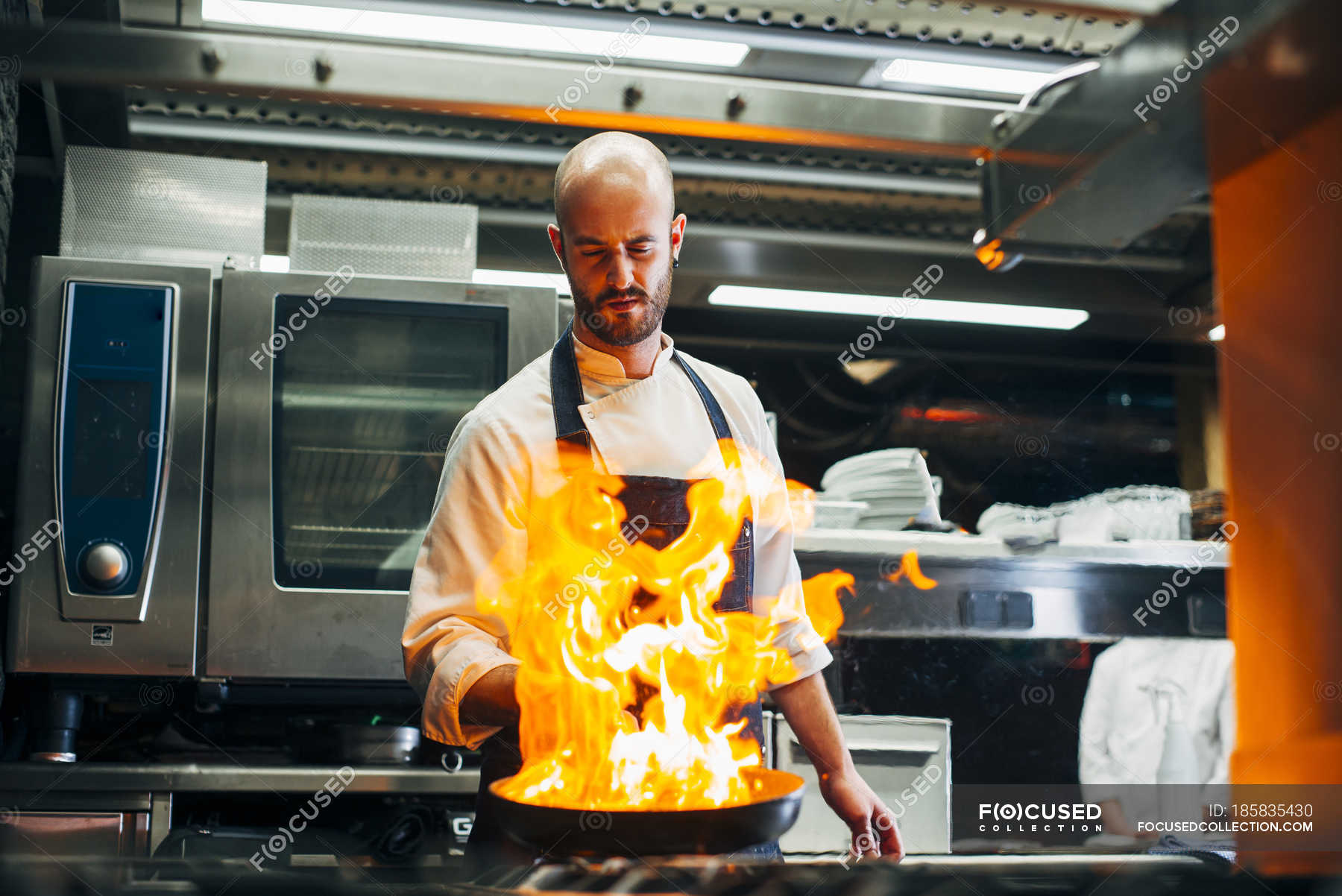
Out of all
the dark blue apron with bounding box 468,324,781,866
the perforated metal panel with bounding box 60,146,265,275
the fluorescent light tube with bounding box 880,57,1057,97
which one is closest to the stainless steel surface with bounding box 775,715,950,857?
the dark blue apron with bounding box 468,324,781,866

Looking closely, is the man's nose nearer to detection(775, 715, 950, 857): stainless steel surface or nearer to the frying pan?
the frying pan

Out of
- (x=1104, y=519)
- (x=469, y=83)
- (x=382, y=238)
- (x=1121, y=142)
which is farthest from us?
(x=1104, y=519)

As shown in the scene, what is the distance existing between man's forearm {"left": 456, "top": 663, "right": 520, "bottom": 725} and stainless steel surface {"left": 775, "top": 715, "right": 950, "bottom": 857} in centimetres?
119

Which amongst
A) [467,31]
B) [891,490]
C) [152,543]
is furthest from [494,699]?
[891,490]

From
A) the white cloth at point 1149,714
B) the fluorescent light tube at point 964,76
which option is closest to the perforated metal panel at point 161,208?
the fluorescent light tube at point 964,76

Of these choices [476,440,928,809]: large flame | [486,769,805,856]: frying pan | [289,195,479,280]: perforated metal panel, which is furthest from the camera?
[289,195,479,280]: perforated metal panel

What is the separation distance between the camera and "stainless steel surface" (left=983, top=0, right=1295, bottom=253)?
1623 mm

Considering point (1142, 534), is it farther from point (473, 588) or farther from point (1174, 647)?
point (473, 588)

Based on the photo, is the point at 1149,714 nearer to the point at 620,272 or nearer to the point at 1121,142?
the point at 1121,142

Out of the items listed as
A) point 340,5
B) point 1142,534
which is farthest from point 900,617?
point 340,5

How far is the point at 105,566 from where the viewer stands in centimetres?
196

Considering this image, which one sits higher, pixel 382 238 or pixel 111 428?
pixel 382 238

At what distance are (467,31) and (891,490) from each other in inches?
59.9

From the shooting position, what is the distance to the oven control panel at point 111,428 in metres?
1.98
